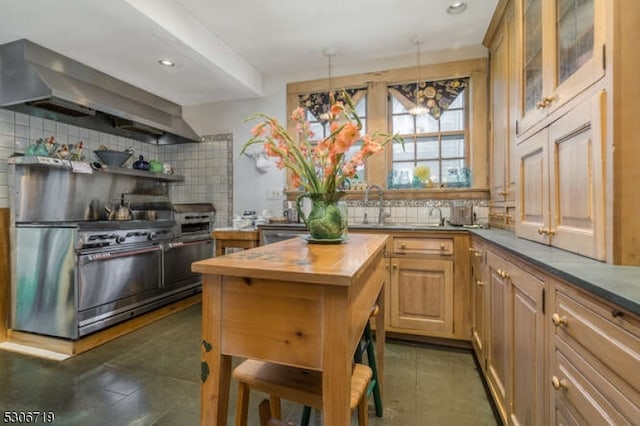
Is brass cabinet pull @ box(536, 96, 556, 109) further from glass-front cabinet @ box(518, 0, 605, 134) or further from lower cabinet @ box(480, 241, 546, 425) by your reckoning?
lower cabinet @ box(480, 241, 546, 425)

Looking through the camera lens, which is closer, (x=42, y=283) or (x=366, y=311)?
(x=366, y=311)

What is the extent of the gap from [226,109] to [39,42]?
177 cm

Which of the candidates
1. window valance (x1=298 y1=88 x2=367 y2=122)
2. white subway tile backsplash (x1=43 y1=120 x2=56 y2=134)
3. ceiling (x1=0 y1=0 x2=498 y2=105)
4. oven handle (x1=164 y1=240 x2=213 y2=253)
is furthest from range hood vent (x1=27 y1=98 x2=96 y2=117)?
window valance (x1=298 y1=88 x2=367 y2=122)

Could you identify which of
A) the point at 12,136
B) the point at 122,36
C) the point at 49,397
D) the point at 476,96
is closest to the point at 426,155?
the point at 476,96

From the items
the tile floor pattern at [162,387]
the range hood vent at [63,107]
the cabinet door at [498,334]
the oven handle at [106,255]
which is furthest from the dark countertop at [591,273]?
the range hood vent at [63,107]

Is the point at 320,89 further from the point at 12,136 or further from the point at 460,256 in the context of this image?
the point at 12,136

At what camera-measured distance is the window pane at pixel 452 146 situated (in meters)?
3.13

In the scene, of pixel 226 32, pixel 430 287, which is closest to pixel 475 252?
pixel 430 287

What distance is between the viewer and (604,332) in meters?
0.72

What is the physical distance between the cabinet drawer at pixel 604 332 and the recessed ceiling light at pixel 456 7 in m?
2.38

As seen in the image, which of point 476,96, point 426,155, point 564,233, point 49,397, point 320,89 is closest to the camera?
point 564,233

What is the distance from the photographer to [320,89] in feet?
11.3

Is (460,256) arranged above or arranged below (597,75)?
below

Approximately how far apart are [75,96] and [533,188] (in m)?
3.42
